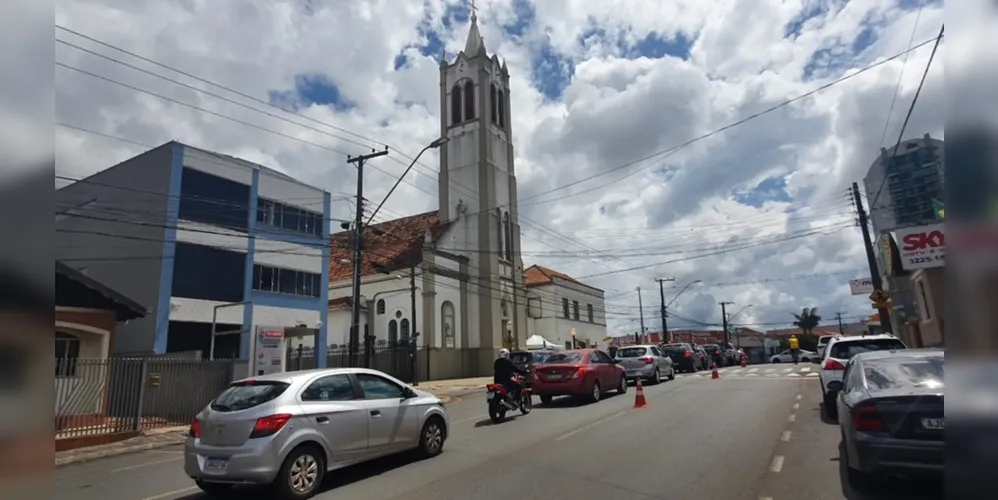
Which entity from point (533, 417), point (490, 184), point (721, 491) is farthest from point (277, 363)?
point (490, 184)

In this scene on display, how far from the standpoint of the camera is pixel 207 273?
1067 inches

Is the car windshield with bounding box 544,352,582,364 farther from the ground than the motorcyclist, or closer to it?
farther from the ground

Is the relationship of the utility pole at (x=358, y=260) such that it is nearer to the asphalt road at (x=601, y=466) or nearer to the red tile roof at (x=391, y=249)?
the asphalt road at (x=601, y=466)

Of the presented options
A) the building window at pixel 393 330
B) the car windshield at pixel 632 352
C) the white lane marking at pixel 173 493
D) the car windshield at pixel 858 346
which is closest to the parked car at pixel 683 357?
the car windshield at pixel 632 352

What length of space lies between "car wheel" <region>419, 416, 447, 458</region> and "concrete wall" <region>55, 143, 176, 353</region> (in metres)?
19.3

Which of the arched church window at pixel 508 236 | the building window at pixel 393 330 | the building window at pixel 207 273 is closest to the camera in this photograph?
the building window at pixel 207 273

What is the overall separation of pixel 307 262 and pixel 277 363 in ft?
44.6

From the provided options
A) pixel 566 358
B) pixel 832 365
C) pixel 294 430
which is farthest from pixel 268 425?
pixel 566 358

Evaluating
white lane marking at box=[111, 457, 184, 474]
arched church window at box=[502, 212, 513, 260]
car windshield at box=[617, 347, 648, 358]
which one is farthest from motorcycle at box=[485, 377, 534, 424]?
arched church window at box=[502, 212, 513, 260]

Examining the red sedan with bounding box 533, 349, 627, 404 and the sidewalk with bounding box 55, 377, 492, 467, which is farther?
the red sedan with bounding box 533, 349, 627, 404

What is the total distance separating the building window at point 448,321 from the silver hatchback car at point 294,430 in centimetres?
3302

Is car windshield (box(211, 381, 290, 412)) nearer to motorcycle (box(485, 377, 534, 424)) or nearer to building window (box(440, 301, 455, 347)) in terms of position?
motorcycle (box(485, 377, 534, 424))

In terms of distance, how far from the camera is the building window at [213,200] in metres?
26.1

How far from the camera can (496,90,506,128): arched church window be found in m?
50.6
